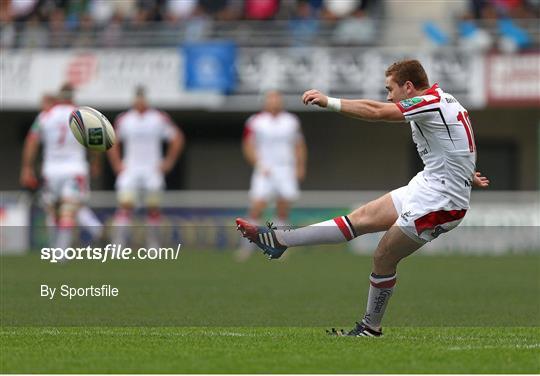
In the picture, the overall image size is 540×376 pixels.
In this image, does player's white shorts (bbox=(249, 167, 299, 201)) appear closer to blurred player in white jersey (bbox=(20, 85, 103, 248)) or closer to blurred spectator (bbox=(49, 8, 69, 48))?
blurred player in white jersey (bbox=(20, 85, 103, 248))

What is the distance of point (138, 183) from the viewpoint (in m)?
20.9

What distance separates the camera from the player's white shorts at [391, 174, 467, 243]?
8812mm

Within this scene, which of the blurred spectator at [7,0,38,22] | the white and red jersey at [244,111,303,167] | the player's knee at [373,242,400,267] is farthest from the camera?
the blurred spectator at [7,0,38,22]

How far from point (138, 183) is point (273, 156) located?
90.8 inches

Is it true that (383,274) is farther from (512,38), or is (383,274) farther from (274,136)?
(512,38)

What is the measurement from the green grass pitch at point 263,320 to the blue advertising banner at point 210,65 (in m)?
7.70

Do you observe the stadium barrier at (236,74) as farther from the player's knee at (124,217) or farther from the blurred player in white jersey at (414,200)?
the blurred player in white jersey at (414,200)

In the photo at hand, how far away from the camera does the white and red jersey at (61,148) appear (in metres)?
17.9

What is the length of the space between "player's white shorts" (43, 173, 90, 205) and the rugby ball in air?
6.40m

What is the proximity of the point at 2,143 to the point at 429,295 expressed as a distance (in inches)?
787

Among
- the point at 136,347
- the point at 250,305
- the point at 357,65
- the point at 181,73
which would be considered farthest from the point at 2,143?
the point at 136,347

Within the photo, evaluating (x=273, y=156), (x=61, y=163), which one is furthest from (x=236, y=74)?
(x=61, y=163)

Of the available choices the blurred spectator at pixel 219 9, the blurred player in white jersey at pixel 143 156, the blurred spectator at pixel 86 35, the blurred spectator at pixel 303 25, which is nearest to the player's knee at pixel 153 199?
the blurred player in white jersey at pixel 143 156

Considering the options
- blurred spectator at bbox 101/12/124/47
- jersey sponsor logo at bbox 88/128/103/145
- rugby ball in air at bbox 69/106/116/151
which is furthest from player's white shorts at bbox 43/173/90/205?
blurred spectator at bbox 101/12/124/47
